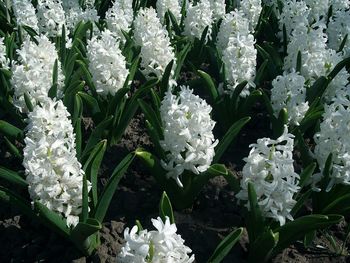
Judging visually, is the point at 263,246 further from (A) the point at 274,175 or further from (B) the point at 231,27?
(B) the point at 231,27

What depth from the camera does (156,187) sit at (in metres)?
3.69

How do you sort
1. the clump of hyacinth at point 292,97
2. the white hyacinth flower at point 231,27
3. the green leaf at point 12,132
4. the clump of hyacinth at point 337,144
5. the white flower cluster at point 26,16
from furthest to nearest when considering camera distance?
the white flower cluster at point 26,16 < the white hyacinth flower at point 231,27 < the clump of hyacinth at point 292,97 < the green leaf at point 12,132 < the clump of hyacinth at point 337,144

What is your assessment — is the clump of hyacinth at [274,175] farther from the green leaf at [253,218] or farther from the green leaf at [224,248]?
the green leaf at [224,248]

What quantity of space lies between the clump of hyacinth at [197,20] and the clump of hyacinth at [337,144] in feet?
7.66

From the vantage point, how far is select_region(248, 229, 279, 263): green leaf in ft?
9.00

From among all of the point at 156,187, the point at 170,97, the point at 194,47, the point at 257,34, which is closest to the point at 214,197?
the point at 156,187

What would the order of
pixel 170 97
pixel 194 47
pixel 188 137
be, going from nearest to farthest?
pixel 188 137
pixel 170 97
pixel 194 47

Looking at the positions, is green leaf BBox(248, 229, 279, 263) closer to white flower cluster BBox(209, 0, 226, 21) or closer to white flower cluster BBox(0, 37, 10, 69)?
white flower cluster BBox(0, 37, 10, 69)

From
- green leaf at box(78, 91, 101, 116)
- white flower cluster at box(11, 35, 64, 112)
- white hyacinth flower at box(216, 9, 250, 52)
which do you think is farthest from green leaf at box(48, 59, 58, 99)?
white hyacinth flower at box(216, 9, 250, 52)

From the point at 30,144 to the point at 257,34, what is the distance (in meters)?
3.76

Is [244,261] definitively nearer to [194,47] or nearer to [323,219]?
[323,219]

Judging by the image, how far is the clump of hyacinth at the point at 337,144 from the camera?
3.10m

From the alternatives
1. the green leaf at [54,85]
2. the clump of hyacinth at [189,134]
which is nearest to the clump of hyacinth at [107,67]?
the green leaf at [54,85]

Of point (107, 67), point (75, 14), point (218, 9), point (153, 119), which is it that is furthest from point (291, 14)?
point (153, 119)
